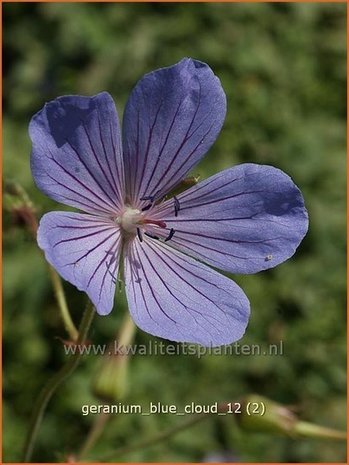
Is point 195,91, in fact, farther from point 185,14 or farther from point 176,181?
point 185,14

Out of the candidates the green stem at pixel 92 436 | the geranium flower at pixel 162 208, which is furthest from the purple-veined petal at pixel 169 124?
the green stem at pixel 92 436

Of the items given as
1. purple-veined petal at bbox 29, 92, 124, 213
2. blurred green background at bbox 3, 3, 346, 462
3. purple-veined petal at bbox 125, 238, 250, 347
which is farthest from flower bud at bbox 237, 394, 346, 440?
blurred green background at bbox 3, 3, 346, 462

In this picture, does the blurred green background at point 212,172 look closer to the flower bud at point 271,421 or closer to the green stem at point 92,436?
the green stem at point 92,436

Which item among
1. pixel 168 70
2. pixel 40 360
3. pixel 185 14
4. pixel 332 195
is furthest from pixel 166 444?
pixel 185 14

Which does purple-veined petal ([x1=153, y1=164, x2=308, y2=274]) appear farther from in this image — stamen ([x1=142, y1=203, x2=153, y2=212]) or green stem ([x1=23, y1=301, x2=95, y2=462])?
green stem ([x1=23, y1=301, x2=95, y2=462])

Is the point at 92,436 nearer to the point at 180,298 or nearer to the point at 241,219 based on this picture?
the point at 180,298
